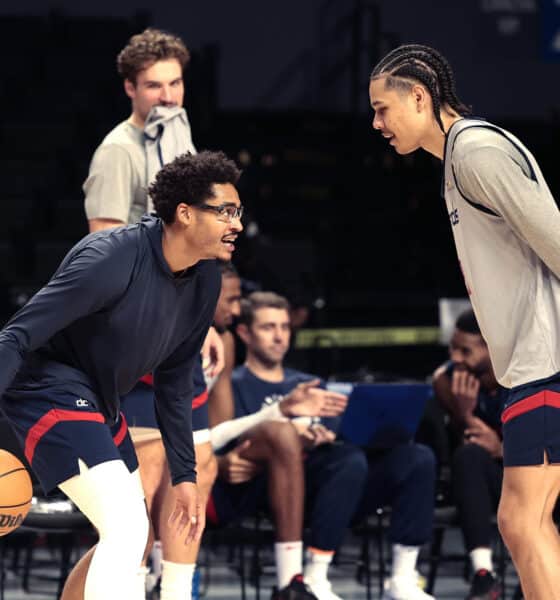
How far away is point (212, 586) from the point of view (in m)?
6.11

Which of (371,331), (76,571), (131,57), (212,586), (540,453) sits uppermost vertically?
(131,57)

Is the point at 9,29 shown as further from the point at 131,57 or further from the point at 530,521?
the point at 530,521

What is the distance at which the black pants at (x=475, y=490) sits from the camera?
5.18 meters

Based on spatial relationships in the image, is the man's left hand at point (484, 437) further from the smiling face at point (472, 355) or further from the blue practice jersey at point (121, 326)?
the blue practice jersey at point (121, 326)

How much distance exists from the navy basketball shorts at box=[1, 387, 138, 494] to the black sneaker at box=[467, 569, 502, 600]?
82.8 inches

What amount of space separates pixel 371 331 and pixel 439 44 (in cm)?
369

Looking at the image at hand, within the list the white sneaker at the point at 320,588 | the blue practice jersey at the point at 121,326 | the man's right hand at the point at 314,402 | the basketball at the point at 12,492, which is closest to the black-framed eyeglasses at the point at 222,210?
the blue practice jersey at the point at 121,326

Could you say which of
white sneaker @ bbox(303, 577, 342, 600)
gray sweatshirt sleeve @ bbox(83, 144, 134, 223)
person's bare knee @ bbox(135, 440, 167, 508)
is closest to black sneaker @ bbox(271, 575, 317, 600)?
white sneaker @ bbox(303, 577, 342, 600)

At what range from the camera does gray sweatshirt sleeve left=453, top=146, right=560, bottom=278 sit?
314 centimetres

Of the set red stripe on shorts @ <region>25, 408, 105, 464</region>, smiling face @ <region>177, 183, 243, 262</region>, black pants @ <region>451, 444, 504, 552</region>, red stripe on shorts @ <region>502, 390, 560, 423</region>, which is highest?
smiling face @ <region>177, 183, 243, 262</region>

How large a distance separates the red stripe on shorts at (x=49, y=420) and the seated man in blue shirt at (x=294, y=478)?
1.65 meters

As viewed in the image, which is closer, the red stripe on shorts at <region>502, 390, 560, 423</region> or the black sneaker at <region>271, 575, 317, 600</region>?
the red stripe on shorts at <region>502, 390, 560, 423</region>

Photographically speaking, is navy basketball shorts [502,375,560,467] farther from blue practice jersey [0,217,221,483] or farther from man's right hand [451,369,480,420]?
man's right hand [451,369,480,420]

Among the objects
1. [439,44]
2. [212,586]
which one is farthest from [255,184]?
[212,586]
